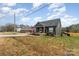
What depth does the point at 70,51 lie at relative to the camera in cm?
187

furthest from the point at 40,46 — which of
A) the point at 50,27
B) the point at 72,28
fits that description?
the point at 72,28

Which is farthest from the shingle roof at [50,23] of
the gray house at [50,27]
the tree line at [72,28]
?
the tree line at [72,28]

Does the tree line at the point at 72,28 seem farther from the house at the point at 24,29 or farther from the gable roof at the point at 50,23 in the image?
the house at the point at 24,29

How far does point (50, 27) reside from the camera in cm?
187

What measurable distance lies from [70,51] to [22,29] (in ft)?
1.57

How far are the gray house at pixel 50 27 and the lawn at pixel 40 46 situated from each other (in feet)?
0.18

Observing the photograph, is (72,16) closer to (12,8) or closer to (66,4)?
(66,4)

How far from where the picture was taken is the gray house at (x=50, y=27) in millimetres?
1858

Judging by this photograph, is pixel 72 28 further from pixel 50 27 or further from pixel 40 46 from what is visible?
pixel 40 46

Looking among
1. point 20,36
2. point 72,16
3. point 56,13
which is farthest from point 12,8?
point 72,16

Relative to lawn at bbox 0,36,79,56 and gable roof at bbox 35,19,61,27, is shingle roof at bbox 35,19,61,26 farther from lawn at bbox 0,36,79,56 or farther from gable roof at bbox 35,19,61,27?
lawn at bbox 0,36,79,56

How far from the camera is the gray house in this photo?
1.86 m

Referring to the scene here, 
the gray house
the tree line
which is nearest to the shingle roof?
the gray house

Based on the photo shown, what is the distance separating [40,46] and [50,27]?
19 centimetres
